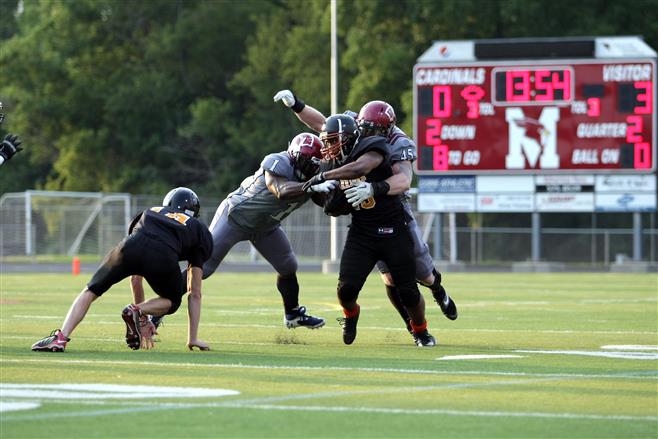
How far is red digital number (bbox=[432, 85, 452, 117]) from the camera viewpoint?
3328 centimetres

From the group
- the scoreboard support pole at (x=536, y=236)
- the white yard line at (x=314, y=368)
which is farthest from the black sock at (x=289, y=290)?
the scoreboard support pole at (x=536, y=236)

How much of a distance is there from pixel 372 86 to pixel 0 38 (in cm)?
2561

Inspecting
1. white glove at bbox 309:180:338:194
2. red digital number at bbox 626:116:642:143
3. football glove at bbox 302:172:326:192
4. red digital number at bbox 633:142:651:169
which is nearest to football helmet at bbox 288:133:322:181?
football glove at bbox 302:172:326:192

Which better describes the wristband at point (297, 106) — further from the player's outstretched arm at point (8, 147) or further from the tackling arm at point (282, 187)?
the player's outstretched arm at point (8, 147)

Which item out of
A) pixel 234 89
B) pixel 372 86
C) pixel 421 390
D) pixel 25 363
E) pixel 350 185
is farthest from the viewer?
pixel 234 89

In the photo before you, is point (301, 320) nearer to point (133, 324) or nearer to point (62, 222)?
point (133, 324)

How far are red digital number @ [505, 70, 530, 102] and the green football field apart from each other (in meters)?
17.5

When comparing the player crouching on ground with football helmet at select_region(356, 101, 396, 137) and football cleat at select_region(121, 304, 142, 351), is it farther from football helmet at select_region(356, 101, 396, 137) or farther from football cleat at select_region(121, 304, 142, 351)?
football helmet at select_region(356, 101, 396, 137)

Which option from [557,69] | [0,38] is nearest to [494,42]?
[557,69]

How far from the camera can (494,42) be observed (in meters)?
34.6

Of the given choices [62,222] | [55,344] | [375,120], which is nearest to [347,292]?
[375,120]

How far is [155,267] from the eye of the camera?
10.6 m

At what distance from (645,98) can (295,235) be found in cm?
1424

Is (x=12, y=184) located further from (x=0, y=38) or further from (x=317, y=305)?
(x=317, y=305)
